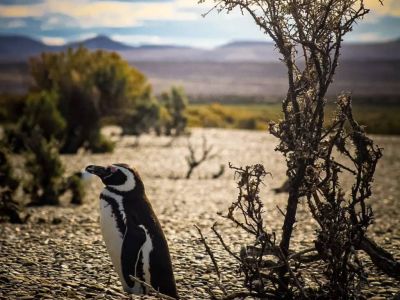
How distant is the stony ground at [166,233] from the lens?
543 centimetres

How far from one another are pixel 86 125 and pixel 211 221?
45.3 ft

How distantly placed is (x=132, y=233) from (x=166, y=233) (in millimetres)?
3637

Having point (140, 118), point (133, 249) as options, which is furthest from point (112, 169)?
point (140, 118)

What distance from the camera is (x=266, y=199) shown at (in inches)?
523

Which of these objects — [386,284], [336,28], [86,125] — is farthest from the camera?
[86,125]

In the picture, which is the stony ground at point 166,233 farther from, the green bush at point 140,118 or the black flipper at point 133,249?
the green bush at point 140,118

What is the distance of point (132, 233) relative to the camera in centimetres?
504

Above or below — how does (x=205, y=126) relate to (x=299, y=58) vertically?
below

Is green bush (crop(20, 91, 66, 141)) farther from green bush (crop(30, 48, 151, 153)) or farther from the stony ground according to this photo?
the stony ground

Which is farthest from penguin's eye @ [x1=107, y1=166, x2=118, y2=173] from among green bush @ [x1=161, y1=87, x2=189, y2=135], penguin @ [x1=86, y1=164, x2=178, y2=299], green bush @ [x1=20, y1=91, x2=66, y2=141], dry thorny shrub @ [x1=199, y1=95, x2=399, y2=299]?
green bush @ [x1=161, y1=87, x2=189, y2=135]

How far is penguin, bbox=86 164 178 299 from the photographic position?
5.03m

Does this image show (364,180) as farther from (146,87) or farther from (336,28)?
(146,87)

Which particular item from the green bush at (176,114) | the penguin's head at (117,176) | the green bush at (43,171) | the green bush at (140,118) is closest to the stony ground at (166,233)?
the green bush at (43,171)

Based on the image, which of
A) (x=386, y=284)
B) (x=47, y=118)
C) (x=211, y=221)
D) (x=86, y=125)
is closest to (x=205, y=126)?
(x=86, y=125)
